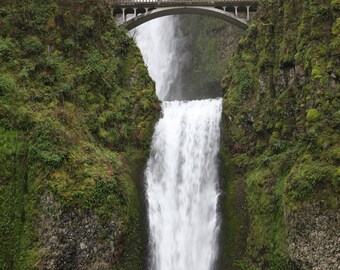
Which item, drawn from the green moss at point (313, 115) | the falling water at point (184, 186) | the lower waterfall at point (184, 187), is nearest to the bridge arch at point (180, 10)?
the falling water at point (184, 186)

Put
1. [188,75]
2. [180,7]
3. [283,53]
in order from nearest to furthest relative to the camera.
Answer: [283,53], [180,7], [188,75]

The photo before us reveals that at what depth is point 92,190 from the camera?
18.4 meters

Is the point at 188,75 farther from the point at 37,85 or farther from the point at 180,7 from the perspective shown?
the point at 37,85

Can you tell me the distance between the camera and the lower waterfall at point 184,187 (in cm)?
2034

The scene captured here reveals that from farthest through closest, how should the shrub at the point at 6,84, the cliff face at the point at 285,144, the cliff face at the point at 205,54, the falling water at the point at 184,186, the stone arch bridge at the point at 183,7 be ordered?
the cliff face at the point at 205,54, the stone arch bridge at the point at 183,7, the falling water at the point at 184,186, the shrub at the point at 6,84, the cliff face at the point at 285,144

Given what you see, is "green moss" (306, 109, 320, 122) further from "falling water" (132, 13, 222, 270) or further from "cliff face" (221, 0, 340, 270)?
"falling water" (132, 13, 222, 270)

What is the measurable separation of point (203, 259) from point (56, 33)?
1527 cm

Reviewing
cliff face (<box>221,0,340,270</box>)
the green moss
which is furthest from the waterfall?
the green moss

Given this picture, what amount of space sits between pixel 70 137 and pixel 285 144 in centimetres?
1081

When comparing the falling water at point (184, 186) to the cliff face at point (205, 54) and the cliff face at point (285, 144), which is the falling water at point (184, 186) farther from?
the cliff face at point (205, 54)

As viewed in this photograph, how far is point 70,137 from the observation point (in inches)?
773

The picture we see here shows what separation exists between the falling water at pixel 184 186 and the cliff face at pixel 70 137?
0.94 m

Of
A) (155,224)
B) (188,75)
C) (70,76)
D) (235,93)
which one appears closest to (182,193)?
Answer: (155,224)

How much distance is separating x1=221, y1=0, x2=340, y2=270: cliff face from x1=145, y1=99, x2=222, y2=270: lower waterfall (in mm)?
842
